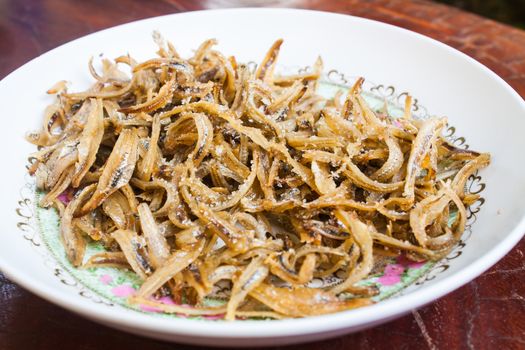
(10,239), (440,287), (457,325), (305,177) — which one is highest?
(440,287)

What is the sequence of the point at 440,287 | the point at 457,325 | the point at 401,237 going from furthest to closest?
the point at 401,237
the point at 457,325
the point at 440,287

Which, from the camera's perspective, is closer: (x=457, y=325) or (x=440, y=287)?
(x=440, y=287)

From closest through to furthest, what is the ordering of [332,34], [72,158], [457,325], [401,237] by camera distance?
1. [457,325]
2. [401,237]
3. [72,158]
4. [332,34]

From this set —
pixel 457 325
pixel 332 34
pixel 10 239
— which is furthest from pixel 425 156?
pixel 10 239

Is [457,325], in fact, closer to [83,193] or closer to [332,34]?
[83,193]

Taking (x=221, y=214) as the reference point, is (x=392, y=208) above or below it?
above

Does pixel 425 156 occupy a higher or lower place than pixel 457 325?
higher

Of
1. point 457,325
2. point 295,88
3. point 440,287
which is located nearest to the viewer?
point 440,287

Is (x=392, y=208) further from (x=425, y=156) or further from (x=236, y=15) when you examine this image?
(x=236, y=15)

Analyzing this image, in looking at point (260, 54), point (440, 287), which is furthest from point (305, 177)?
point (260, 54)
